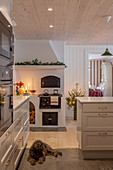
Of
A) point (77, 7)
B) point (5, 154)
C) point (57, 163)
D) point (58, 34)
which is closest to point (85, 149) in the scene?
point (57, 163)

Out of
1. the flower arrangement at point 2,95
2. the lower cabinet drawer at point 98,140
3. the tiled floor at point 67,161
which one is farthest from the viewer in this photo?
the lower cabinet drawer at point 98,140

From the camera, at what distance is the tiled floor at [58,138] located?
3740mm

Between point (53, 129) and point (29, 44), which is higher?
point (29, 44)

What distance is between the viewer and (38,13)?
3.34 meters

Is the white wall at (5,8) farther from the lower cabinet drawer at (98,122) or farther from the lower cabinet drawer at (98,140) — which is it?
the lower cabinet drawer at (98,140)

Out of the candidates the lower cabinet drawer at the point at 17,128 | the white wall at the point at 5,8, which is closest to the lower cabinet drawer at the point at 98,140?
the lower cabinet drawer at the point at 17,128

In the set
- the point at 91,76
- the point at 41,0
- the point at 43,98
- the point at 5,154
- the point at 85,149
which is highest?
the point at 41,0

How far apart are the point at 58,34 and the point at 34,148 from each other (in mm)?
3050

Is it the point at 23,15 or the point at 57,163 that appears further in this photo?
the point at 23,15

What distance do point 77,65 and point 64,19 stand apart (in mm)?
2897

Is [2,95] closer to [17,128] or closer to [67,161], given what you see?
[17,128]

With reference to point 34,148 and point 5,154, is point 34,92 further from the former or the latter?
point 5,154

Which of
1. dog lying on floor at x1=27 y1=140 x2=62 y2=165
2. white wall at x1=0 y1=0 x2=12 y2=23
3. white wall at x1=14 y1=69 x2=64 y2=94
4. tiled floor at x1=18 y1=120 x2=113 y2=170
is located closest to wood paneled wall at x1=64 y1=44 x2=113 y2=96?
white wall at x1=14 y1=69 x2=64 y2=94

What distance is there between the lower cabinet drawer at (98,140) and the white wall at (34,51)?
3.08 metres
